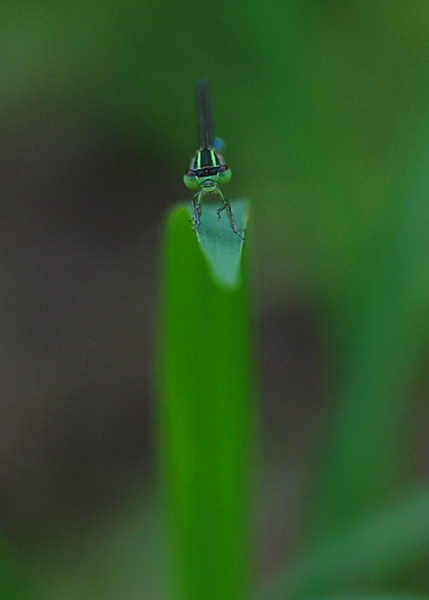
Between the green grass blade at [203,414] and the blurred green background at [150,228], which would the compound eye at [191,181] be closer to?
the green grass blade at [203,414]

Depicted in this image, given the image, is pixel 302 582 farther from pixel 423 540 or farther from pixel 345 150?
pixel 345 150

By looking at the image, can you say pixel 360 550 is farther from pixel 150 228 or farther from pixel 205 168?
pixel 150 228

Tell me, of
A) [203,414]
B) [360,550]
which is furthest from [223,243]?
[360,550]

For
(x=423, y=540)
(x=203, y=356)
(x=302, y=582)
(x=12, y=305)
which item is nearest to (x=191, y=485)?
(x=203, y=356)

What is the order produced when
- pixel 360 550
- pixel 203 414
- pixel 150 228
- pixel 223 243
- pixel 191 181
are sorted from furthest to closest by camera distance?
pixel 150 228, pixel 360 550, pixel 191 181, pixel 203 414, pixel 223 243

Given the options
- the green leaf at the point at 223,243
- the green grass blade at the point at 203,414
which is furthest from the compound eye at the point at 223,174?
the green grass blade at the point at 203,414

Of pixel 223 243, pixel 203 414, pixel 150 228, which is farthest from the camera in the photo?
pixel 150 228

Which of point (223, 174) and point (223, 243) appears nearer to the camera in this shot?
point (223, 243)
